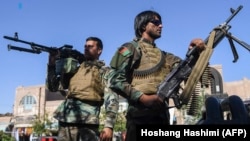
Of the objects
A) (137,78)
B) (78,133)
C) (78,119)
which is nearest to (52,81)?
(78,119)

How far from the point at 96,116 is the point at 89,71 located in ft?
2.06

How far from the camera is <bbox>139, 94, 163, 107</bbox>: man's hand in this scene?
2.68m

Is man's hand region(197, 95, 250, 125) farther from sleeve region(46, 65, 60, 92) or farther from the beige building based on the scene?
the beige building

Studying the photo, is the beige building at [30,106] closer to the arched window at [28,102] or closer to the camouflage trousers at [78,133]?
the arched window at [28,102]

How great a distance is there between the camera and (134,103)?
284cm

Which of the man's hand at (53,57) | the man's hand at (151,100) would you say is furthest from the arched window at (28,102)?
the man's hand at (151,100)

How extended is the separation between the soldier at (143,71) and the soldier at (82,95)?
3.37ft

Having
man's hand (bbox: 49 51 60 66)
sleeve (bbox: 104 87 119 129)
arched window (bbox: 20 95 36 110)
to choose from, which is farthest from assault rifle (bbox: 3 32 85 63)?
arched window (bbox: 20 95 36 110)

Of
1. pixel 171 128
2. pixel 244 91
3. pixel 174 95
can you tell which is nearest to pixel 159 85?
pixel 174 95

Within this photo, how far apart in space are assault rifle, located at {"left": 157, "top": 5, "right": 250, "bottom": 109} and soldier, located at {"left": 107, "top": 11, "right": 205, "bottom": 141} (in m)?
0.08

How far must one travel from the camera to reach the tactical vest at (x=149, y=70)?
290 cm

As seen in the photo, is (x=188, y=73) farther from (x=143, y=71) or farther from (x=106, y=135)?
(x=106, y=135)

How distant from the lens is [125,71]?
2898mm

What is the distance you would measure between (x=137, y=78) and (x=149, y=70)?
125 millimetres
